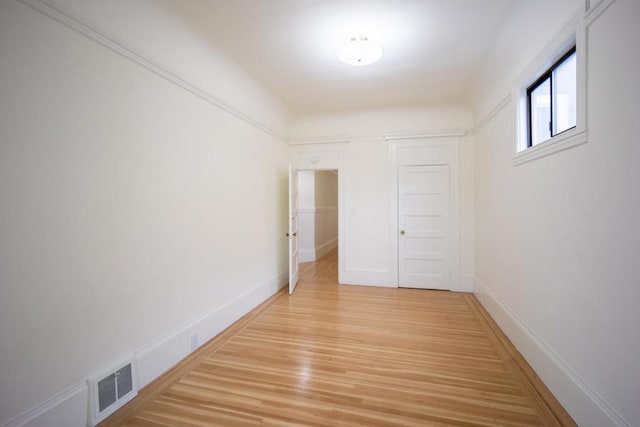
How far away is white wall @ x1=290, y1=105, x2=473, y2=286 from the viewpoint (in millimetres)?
4836

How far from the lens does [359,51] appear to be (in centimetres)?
269

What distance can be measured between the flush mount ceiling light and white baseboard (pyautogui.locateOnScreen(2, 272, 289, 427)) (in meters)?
2.93

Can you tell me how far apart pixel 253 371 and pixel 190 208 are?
154 centimetres

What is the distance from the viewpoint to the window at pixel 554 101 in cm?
197

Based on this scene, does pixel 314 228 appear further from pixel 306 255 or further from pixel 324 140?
pixel 324 140

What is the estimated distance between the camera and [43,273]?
5.02ft

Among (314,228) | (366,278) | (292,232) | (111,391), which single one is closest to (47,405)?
(111,391)

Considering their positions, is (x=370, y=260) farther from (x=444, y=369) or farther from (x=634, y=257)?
(x=634, y=257)

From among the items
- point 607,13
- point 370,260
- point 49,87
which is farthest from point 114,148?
point 370,260

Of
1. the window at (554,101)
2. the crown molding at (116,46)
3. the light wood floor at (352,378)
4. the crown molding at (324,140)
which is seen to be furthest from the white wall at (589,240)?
the crown molding at (116,46)

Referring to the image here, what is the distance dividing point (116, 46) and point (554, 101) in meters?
3.24

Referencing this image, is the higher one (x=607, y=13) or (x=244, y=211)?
(x=607, y=13)

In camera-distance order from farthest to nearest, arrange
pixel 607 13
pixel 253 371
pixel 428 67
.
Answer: pixel 428 67 → pixel 253 371 → pixel 607 13

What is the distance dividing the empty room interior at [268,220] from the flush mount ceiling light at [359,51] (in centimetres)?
2
